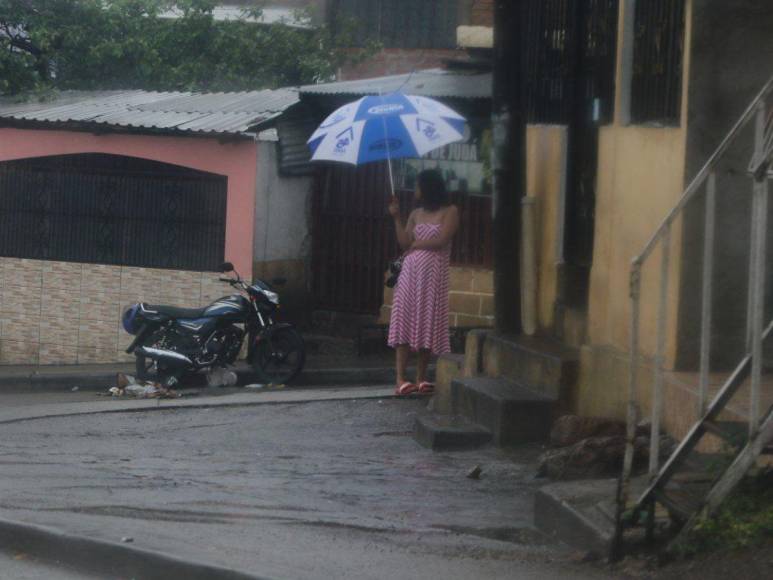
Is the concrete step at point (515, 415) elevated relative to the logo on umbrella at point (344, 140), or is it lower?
lower

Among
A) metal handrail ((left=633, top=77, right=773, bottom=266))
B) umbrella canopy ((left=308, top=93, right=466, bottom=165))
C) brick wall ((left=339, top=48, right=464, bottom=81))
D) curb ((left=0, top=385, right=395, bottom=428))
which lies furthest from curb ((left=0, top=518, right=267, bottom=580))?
brick wall ((left=339, top=48, right=464, bottom=81))

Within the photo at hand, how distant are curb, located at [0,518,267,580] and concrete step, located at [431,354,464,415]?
163 inches

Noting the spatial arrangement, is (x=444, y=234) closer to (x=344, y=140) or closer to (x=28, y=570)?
(x=344, y=140)

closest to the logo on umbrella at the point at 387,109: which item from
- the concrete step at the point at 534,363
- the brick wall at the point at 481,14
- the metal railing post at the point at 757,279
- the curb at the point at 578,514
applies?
the concrete step at the point at 534,363

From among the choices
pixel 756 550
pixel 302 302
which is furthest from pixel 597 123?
pixel 302 302

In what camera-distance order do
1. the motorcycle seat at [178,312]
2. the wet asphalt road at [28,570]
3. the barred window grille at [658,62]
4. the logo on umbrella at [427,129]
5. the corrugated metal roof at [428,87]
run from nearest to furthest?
1. the wet asphalt road at [28,570]
2. the barred window grille at [658,62]
3. the logo on umbrella at [427,129]
4. the motorcycle seat at [178,312]
5. the corrugated metal roof at [428,87]

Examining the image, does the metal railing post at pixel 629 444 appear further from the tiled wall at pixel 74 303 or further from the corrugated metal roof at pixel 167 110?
the tiled wall at pixel 74 303

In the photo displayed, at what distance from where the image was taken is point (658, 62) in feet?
25.5

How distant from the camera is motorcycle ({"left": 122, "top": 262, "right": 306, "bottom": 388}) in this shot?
→ 13305mm

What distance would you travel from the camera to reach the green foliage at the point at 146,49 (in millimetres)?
17297

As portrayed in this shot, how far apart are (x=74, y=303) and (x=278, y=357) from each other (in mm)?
3256

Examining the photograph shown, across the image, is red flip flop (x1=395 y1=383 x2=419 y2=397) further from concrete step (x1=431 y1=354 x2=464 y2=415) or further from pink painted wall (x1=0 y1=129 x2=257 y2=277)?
pink painted wall (x1=0 y1=129 x2=257 y2=277)

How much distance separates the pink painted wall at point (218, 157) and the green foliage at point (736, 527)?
9.26m

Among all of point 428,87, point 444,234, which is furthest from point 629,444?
point 428,87
